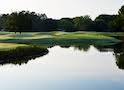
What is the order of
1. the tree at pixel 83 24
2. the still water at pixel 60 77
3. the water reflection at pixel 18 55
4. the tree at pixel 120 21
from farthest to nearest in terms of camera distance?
1. the tree at pixel 83 24
2. the tree at pixel 120 21
3. the water reflection at pixel 18 55
4. the still water at pixel 60 77

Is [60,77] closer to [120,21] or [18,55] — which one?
[18,55]

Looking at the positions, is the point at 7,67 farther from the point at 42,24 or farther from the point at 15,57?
the point at 42,24

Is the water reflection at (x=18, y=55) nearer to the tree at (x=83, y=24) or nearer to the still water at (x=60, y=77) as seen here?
the still water at (x=60, y=77)

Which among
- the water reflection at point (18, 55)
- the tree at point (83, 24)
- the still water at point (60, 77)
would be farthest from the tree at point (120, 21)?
the still water at point (60, 77)

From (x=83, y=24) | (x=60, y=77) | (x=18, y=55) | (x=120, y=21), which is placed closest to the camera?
(x=60, y=77)

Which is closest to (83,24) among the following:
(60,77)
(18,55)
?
(18,55)

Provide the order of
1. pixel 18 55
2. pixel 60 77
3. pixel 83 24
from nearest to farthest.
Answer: pixel 60 77 → pixel 18 55 → pixel 83 24

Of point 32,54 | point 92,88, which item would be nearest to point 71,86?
point 92,88

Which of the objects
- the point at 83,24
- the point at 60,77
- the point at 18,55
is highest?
the point at 18,55

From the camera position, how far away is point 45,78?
119ft

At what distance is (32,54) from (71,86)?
93.1 ft

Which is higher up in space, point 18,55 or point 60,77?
point 18,55

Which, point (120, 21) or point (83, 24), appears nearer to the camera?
point (120, 21)

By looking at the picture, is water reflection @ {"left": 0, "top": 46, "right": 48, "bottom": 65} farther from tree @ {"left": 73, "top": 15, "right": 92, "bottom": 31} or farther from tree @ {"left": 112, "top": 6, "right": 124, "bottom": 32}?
tree @ {"left": 73, "top": 15, "right": 92, "bottom": 31}
